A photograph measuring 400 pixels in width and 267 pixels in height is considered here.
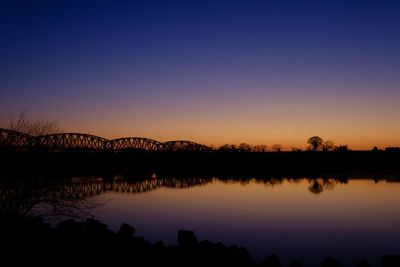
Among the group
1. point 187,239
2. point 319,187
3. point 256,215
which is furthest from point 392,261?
point 319,187

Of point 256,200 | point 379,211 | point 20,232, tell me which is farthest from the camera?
point 256,200

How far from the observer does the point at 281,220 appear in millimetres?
23422

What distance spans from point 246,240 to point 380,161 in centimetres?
9795

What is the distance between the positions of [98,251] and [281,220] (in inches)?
624

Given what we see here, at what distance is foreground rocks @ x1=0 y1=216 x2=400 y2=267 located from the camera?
10086mm

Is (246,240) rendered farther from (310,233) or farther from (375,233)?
(375,233)

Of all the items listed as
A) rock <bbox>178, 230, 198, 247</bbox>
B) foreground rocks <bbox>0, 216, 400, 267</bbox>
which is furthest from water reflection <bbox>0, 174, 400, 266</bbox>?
rock <bbox>178, 230, 198, 247</bbox>

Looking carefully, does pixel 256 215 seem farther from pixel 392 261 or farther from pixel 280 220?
pixel 392 261

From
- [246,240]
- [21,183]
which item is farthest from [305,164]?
[21,183]

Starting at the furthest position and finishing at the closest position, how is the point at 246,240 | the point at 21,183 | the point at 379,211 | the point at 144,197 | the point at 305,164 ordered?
the point at 305,164 → the point at 144,197 → the point at 379,211 → the point at 246,240 → the point at 21,183

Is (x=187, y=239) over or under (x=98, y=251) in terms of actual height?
over

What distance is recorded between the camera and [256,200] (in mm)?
33375

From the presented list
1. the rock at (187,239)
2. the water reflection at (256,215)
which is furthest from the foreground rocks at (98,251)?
the water reflection at (256,215)

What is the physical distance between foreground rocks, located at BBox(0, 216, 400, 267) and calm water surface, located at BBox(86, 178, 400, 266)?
425 cm
